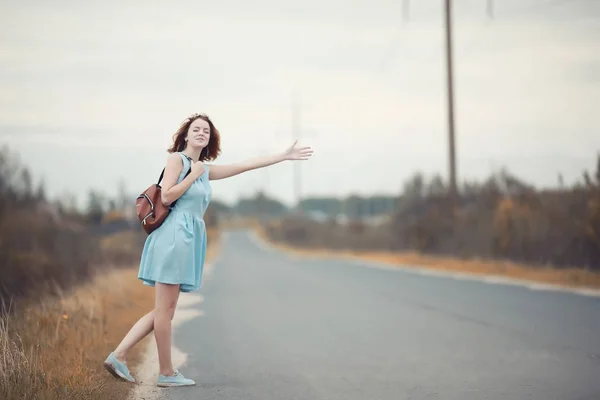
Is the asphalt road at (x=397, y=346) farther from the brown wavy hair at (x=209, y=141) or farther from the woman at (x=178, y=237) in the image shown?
the brown wavy hair at (x=209, y=141)

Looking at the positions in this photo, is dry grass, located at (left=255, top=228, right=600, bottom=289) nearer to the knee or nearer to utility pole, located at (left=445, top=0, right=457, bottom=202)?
utility pole, located at (left=445, top=0, right=457, bottom=202)

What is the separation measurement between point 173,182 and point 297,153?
111 centimetres

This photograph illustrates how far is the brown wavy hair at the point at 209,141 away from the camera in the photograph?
22.2 ft

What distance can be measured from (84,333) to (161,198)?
3.20 metres

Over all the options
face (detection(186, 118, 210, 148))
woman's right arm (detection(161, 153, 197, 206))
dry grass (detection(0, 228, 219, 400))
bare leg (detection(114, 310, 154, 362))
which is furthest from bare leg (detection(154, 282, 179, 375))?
face (detection(186, 118, 210, 148))

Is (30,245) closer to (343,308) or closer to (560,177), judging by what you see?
(343,308)

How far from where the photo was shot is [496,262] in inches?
899

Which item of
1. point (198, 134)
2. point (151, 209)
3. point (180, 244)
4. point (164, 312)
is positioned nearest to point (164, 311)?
point (164, 312)

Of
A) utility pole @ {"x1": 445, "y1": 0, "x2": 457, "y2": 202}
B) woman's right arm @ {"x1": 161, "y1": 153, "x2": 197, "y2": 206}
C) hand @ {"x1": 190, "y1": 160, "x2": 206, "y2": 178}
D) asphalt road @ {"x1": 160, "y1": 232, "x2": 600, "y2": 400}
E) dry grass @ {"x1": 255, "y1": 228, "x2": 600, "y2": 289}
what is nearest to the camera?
woman's right arm @ {"x1": 161, "y1": 153, "x2": 197, "y2": 206}

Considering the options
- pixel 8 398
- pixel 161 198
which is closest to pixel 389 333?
pixel 161 198

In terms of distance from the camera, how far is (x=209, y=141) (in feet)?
22.7

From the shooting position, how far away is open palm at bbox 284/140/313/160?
6.86 m

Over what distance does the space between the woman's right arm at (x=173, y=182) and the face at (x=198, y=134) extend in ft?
0.71

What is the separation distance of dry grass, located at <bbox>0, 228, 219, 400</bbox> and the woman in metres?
0.39
